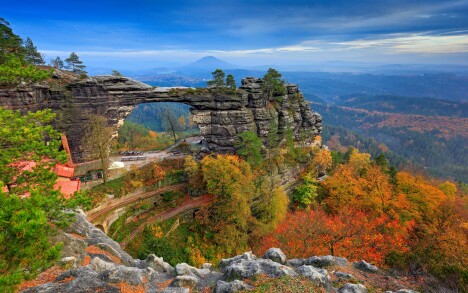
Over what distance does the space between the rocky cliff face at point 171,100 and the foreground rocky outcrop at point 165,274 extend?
77.7 ft

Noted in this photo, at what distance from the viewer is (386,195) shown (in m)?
36.4

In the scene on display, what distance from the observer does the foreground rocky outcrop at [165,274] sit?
11367 mm

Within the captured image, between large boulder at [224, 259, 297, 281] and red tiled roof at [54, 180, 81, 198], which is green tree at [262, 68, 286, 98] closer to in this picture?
red tiled roof at [54, 180, 81, 198]

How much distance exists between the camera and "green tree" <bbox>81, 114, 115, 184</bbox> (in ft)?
105

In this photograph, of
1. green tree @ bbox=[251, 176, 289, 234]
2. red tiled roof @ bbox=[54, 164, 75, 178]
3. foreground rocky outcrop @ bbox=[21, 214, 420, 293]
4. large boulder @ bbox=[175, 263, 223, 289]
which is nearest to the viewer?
foreground rocky outcrop @ bbox=[21, 214, 420, 293]

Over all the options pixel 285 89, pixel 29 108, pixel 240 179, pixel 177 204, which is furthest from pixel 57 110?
pixel 285 89

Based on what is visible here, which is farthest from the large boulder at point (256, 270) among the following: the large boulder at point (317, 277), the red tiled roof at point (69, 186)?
the red tiled roof at point (69, 186)


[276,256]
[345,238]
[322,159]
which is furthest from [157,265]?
[322,159]

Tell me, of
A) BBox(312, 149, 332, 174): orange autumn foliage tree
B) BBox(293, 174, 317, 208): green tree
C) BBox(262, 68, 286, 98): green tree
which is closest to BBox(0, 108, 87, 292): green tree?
BBox(262, 68, 286, 98): green tree

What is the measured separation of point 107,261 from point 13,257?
8.37m

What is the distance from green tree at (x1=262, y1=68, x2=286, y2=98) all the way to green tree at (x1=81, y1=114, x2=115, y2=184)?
26.2 m

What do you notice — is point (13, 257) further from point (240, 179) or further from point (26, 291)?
point (240, 179)

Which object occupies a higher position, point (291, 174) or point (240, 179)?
point (240, 179)

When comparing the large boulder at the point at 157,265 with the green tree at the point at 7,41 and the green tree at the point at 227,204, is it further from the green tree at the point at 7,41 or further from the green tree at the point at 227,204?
the green tree at the point at 7,41
